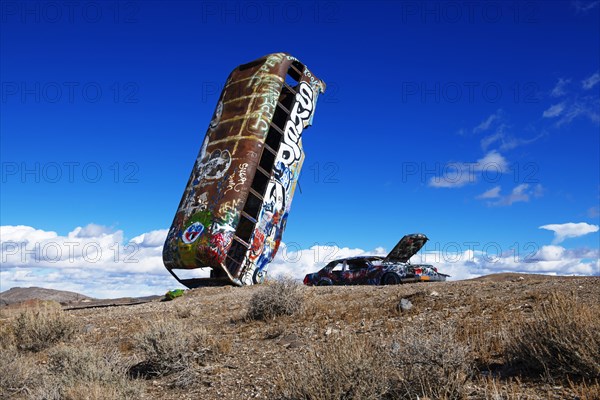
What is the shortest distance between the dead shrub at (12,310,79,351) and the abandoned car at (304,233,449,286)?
34.2 ft

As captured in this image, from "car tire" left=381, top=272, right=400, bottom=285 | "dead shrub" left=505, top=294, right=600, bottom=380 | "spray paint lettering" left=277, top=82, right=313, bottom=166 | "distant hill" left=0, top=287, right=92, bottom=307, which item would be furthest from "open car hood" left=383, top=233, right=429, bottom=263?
"distant hill" left=0, top=287, right=92, bottom=307

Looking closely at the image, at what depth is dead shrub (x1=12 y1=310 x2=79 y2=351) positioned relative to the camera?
10570 mm

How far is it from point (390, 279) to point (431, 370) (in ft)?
41.9

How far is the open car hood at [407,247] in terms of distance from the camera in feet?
62.8

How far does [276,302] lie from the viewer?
1002 centimetres

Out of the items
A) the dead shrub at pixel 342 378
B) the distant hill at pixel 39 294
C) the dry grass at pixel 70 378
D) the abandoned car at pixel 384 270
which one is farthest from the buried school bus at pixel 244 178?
the dead shrub at pixel 342 378

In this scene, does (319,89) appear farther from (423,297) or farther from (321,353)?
(321,353)

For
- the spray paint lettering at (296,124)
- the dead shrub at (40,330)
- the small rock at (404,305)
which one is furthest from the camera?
the spray paint lettering at (296,124)

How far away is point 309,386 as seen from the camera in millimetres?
4832

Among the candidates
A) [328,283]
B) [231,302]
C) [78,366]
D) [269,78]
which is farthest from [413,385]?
[269,78]

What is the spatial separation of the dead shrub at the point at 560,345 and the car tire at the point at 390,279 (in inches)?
453

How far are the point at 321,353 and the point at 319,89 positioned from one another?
23260 millimetres

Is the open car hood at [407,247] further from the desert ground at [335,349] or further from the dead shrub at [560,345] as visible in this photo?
the dead shrub at [560,345]

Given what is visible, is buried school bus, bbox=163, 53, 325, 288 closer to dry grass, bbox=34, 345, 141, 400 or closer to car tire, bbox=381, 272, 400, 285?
car tire, bbox=381, 272, 400, 285
